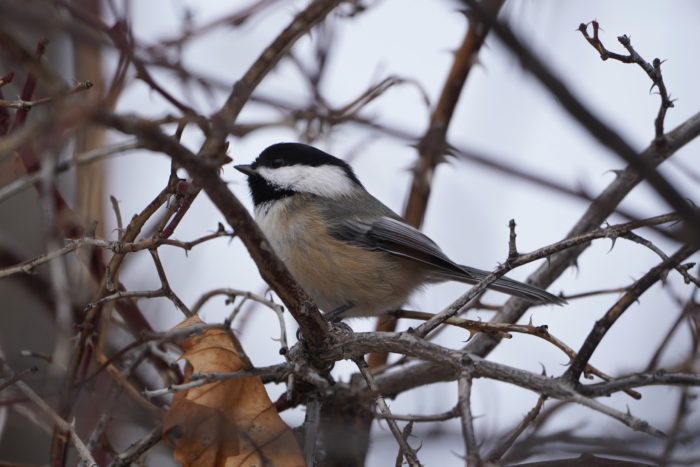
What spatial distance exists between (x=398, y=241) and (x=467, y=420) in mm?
1821

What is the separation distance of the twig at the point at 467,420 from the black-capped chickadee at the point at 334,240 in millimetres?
1522

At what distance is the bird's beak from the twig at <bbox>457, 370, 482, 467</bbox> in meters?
1.92

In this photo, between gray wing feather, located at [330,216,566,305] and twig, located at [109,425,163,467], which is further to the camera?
gray wing feather, located at [330,216,566,305]

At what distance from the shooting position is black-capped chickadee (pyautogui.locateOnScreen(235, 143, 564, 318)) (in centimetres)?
296

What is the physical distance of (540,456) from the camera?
1.45 metres

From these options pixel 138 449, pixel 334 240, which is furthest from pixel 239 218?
pixel 334 240

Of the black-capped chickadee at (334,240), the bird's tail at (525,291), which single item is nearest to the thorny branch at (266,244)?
the bird's tail at (525,291)

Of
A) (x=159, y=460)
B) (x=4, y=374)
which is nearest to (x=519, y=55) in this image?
(x=4, y=374)

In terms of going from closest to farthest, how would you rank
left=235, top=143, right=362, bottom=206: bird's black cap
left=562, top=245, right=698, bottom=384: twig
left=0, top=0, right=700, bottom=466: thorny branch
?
left=0, top=0, right=700, bottom=466: thorny branch, left=562, top=245, right=698, bottom=384: twig, left=235, top=143, right=362, bottom=206: bird's black cap

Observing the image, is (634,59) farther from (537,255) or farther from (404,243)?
(404,243)

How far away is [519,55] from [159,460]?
237cm

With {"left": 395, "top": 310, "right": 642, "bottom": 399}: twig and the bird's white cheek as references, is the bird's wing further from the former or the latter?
{"left": 395, "top": 310, "right": 642, "bottom": 399}: twig

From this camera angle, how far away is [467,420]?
124 centimetres

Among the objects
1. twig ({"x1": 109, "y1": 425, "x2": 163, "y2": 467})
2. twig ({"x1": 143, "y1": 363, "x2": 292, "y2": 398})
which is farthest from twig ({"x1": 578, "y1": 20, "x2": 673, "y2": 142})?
twig ({"x1": 109, "y1": 425, "x2": 163, "y2": 467})
